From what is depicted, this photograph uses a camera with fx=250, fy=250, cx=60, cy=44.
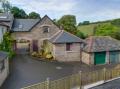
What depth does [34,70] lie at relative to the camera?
33938 mm

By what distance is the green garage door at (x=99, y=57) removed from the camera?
1513 inches

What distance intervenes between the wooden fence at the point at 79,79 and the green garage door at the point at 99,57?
1251 cm

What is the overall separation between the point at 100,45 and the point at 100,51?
126cm

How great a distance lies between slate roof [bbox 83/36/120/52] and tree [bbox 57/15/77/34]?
17.0 metres

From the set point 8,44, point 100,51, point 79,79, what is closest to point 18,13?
point 8,44

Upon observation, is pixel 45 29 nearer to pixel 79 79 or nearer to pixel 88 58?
pixel 88 58

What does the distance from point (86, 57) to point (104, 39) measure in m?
4.57

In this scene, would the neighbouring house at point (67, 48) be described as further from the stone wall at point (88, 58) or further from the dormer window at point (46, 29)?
the dormer window at point (46, 29)

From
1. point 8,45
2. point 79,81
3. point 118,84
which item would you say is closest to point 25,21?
point 8,45

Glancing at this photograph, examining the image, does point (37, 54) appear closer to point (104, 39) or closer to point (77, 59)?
point (77, 59)

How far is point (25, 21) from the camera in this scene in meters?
51.9

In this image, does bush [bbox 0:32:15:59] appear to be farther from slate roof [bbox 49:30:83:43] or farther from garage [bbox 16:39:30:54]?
slate roof [bbox 49:30:83:43]

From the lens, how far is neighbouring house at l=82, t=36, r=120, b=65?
38094 millimetres

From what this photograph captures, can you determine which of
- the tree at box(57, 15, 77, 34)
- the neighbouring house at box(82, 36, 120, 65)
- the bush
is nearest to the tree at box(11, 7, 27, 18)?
the tree at box(57, 15, 77, 34)
